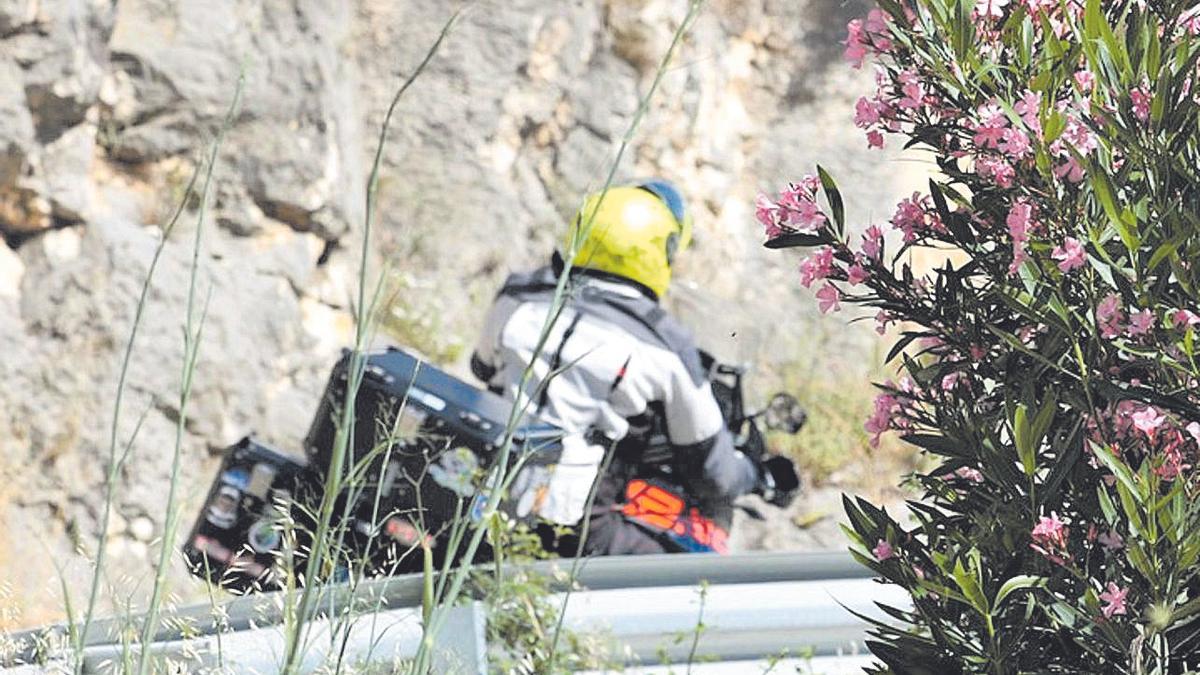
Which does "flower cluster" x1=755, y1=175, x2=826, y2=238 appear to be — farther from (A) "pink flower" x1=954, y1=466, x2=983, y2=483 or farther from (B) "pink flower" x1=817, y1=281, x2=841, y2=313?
(A) "pink flower" x1=954, y1=466, x2=983, y2=483

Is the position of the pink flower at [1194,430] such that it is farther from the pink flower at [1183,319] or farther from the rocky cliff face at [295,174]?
the rocky cliff face at [295,174]

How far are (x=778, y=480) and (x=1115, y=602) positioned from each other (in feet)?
12.6

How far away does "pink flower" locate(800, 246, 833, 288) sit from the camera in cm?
222

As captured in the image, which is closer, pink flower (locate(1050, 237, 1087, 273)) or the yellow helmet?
pink flower (locate(1050, 237, 1087, 273))

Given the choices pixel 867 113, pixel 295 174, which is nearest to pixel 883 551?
pixel 867 113

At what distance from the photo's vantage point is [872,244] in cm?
220

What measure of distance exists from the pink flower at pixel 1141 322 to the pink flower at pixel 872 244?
1.20 ft

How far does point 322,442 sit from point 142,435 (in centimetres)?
275

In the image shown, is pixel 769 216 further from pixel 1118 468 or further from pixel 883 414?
pixel 1118 468

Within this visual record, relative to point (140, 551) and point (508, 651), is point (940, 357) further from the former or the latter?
point (140, 551)

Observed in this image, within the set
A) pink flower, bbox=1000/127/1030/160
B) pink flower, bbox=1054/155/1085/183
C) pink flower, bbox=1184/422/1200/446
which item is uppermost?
pink flower, bbox=1000/127/1030/160

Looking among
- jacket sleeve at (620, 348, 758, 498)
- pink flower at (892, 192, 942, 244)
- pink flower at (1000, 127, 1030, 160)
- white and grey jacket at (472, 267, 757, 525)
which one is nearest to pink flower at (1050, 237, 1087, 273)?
pink flower at (1000, 127, 1030, 160)

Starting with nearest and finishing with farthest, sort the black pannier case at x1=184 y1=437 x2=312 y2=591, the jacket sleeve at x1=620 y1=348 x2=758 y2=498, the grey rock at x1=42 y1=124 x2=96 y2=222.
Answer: the black pannier case at x1=184 y1=437 x2=312 y2=591 < the jacket sleeve at x1=620 y1=348 x2=758 y2=498 < the grey rock at x1=42 y1=124 x2=96 y2=222

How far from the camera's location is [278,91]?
8422 mm
